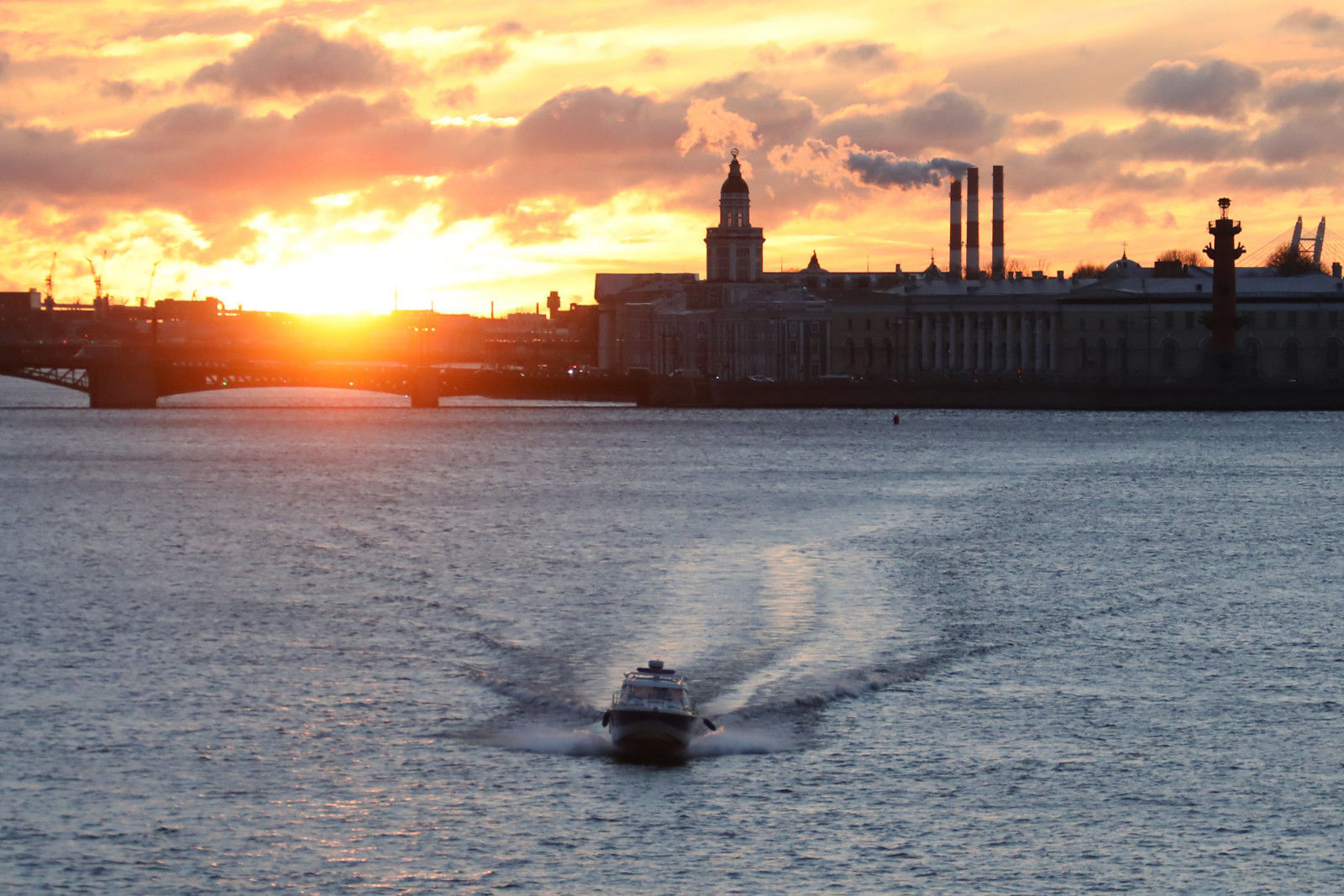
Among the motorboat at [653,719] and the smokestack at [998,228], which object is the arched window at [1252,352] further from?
the motorboat at [653,719]

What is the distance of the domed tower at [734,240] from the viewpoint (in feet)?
502

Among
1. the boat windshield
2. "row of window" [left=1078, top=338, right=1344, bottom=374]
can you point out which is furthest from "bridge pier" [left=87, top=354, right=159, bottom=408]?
the boat windshield

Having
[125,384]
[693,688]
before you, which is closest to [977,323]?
[125,384]

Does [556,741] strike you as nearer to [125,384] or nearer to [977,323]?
[125,384]

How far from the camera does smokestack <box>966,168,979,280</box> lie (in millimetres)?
118188

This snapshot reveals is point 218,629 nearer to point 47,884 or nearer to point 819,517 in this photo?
point 47,884

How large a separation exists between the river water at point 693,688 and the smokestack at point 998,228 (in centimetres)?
7364

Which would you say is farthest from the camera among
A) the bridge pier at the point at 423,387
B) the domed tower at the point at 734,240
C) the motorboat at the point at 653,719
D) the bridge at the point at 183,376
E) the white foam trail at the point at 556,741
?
the domed tower at the point at 734,240

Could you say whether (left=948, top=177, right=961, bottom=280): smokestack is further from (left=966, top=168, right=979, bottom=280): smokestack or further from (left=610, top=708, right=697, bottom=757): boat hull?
(left=610, top=708, right=697, bottom=757): boat hull

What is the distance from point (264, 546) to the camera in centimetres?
3600

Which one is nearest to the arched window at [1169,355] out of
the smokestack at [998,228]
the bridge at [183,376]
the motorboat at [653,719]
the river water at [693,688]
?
the smokestack at [998,228]

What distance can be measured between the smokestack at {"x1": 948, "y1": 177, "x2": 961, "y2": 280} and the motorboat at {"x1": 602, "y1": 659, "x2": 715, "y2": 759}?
10277 centimetres

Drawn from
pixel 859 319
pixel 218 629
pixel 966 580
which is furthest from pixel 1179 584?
pixel 859 319

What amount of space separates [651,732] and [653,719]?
0.14 m
